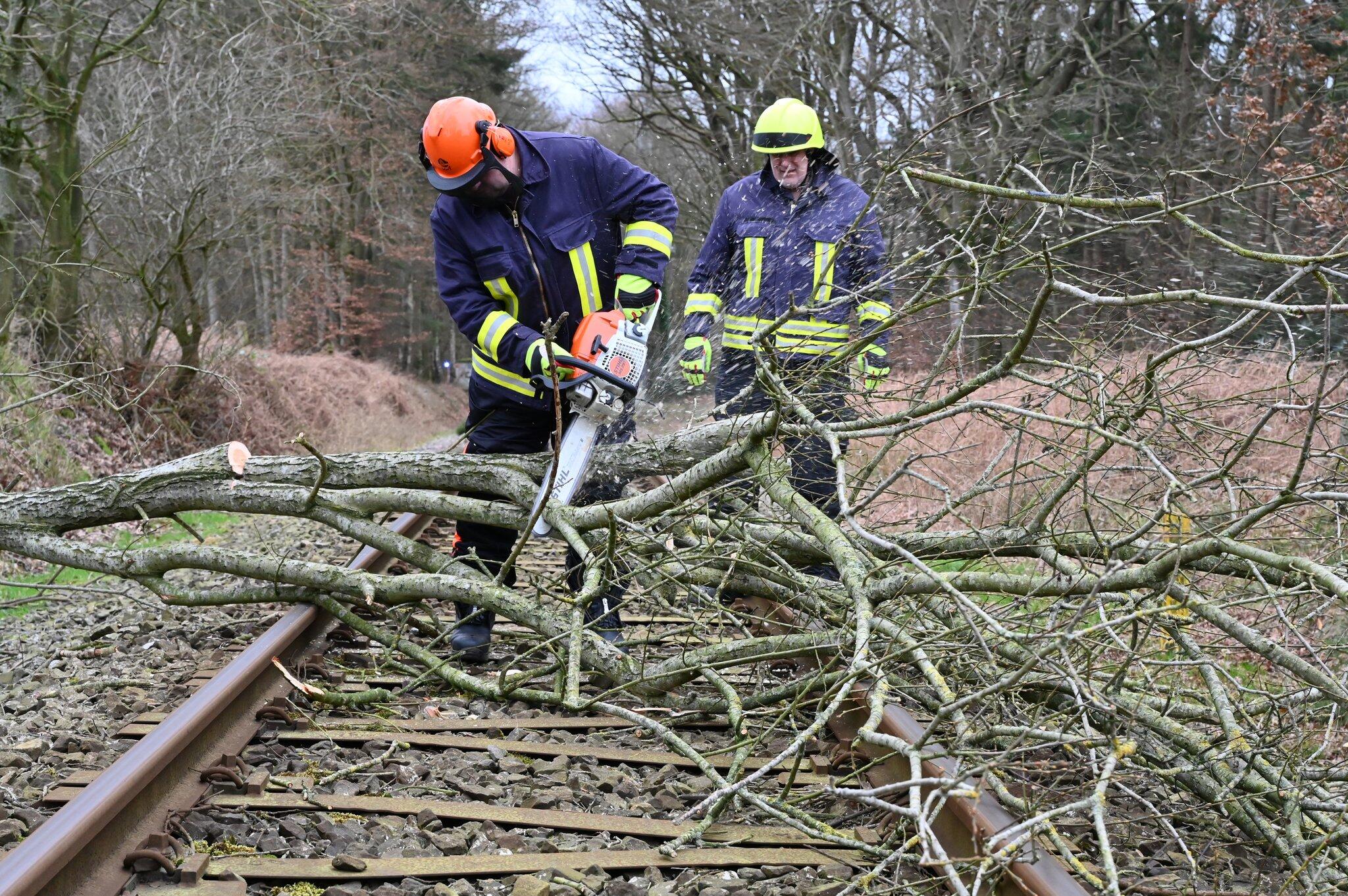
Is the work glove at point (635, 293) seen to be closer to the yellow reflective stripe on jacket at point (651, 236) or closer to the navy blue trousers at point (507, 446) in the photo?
the yellow reflective stripe on jacket at point (651, 236)

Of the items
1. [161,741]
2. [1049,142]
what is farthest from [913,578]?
[1049,142]

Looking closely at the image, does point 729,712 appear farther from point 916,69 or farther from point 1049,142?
point 916,69

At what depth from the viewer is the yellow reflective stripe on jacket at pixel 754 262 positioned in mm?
5652

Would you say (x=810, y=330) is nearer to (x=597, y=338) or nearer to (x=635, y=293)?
(x=635, y=293)

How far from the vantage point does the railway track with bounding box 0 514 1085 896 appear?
2488 mm

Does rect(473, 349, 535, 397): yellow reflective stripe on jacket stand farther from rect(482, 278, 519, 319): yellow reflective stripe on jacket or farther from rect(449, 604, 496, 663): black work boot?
rect(449, 604, 496, 663): black work boot

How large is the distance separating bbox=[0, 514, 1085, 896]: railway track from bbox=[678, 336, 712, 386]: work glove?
195 cm

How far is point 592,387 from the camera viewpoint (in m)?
4.30

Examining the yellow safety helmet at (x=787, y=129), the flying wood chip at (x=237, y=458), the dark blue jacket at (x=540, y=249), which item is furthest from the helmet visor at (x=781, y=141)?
the flying wood chip at (x=237, y=458)

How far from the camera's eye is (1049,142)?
1193 cm

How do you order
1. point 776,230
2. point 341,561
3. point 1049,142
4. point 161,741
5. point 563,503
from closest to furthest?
point 161,741, point 563,503, point 776,230, point 341,561, point 1049,142

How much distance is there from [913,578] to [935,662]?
0.35 metres

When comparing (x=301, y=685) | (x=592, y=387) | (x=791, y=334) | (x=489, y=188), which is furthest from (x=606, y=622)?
(x=489, y=188)

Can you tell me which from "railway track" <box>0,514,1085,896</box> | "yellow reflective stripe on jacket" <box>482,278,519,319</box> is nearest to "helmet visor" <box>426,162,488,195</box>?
"yellow reflective stripe on jacket" <box>482,278,519,319</box>
